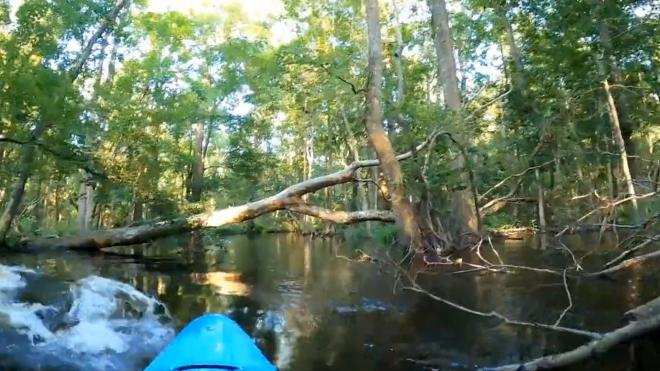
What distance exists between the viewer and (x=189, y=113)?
907 inches

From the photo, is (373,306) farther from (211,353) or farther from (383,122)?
(383,122)

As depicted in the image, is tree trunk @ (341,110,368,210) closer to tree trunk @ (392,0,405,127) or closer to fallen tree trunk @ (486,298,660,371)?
tree trunk @ (392,0,405,127)

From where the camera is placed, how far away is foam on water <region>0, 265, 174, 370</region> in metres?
5.49

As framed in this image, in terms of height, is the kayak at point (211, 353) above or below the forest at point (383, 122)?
below

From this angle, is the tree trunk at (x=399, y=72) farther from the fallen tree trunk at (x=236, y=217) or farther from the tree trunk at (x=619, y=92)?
the tree trunk at (x=619, y=92)

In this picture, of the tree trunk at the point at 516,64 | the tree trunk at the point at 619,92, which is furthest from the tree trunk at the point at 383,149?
the tree trunk at the point at 619,92

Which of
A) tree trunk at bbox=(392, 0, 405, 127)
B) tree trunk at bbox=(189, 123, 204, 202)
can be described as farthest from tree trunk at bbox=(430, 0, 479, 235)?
tree trunk at bbox=(189, 123, 204, 202)

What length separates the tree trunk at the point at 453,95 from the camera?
11.8m

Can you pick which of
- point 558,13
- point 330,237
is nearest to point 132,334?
point 558,13

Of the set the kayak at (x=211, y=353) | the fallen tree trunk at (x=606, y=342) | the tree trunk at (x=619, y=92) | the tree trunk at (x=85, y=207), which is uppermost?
the tree trunk at (x=619, y=92)

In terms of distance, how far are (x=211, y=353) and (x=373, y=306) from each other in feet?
17.2

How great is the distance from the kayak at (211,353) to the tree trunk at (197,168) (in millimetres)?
19254

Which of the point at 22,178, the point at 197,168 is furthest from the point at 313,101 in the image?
the point at 22,178

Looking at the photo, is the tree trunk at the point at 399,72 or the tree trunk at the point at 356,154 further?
the tree trunk at the point at 356,154
